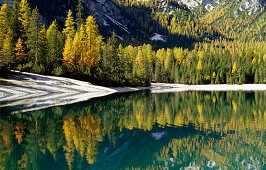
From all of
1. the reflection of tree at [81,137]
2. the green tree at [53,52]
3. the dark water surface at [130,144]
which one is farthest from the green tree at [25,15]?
the reflection of tree at [81,137]

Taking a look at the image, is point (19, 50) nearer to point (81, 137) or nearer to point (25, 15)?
point (25, 15)

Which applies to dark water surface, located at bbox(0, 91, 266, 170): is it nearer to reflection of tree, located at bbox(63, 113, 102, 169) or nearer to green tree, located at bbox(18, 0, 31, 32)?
reflection of tree, located at bbox(63, 113, 102, 169)

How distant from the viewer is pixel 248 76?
104m

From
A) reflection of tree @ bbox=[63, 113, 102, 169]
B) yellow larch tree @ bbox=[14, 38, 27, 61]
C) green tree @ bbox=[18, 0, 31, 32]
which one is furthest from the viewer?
green tree @ bbox=[18, 0, 31, 32]

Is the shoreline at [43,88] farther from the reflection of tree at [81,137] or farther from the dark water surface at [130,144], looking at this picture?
the dark water surface at [130,144]

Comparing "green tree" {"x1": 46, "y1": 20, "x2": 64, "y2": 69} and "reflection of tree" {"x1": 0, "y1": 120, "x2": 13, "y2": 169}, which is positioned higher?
"green tree" {"x1": 46, "y1": 20, "x2": 64, "y2": 69}

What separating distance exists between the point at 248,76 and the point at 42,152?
109510 millimetres

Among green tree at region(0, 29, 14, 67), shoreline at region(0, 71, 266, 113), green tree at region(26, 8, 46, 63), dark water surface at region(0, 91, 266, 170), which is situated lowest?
dark water surface at region(0, 91, 266, 170)

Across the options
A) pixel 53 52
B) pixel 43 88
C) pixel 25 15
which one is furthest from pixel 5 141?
pixel 25 15

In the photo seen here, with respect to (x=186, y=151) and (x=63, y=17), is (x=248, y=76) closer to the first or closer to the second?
(x=186, y=151)

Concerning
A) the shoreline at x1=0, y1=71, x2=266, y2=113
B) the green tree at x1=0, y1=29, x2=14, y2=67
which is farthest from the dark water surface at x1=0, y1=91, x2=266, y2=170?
the green tree at x1=0, y1=29, x2=14, y2=67

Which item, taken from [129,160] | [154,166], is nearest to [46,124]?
[129,160]

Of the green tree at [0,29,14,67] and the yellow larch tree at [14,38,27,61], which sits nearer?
the green tree at [0,29,14,67]

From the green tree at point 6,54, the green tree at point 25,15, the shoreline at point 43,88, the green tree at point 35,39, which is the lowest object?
the shoreline at point 43,88
